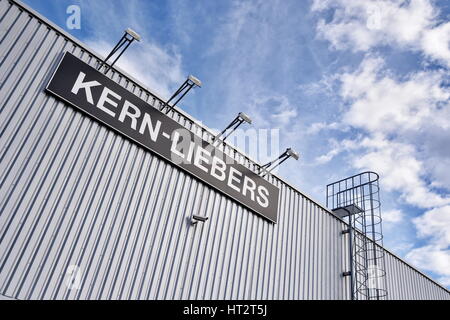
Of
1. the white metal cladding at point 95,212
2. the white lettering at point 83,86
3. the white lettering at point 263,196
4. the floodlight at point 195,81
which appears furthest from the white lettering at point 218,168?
the white lettering at point 83,86

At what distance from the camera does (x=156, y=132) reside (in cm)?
1108

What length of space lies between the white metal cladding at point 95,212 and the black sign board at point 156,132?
275 mm

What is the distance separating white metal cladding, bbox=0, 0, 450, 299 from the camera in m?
7.94

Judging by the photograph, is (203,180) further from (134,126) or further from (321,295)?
(321,295)

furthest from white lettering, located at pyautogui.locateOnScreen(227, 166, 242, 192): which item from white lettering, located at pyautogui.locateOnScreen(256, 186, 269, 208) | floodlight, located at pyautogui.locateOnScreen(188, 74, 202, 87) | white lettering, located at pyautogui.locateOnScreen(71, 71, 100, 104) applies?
white lettering, located at pyautogui.locateOnScreen(71, 71, 100, 104)

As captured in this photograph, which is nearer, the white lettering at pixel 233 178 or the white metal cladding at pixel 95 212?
the white metal cladding at pixel 95 212

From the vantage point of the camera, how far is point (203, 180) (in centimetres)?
1174

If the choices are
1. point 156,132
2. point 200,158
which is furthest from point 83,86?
point 200,158

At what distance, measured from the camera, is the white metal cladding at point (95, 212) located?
7.94m

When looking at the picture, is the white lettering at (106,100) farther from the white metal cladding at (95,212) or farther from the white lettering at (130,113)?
the white metal cladding at (95,212)

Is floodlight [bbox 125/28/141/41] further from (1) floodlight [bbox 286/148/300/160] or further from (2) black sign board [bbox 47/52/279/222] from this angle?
(1) floodlight [bbox 286/148/300/160]
